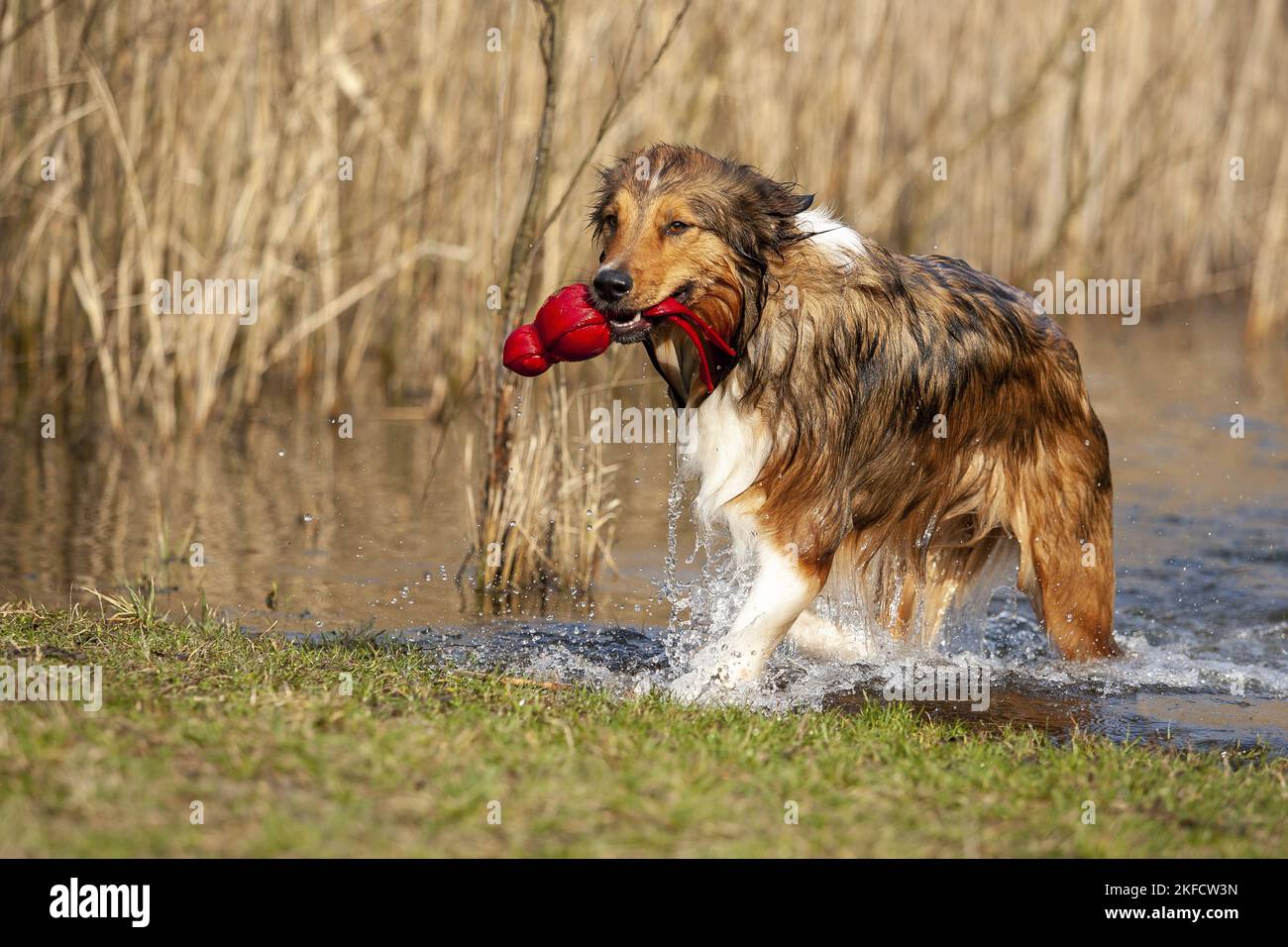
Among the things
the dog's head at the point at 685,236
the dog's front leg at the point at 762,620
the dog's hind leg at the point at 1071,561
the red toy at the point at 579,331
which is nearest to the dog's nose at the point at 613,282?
the dog's head at the point at 685,236

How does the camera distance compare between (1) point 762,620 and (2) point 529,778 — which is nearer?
(2) point 529,778

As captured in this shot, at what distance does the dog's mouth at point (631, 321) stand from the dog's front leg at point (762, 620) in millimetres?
868

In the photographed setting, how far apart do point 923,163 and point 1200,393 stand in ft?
9.56

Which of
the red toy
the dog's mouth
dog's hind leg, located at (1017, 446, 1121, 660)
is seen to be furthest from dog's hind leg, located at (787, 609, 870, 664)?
the dog's mouth

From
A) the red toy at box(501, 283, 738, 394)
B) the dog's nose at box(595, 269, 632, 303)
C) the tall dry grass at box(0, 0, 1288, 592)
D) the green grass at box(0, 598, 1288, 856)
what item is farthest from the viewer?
the tall dry grass at box(0, 0, 1288, 592)

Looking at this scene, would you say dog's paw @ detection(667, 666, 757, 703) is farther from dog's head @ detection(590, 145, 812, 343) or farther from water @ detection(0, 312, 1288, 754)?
dog's head @ detection(590, 145, 812, 343)

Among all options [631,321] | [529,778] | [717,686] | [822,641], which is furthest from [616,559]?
[529,778]

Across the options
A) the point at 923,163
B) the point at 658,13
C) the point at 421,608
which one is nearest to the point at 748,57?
the point at 658,13

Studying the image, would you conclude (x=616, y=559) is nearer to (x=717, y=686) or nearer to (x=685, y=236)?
(x=717, y=686)

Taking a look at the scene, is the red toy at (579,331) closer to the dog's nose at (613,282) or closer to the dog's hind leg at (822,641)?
the dog's nose at (613,282)

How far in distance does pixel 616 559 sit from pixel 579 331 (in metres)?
2.80

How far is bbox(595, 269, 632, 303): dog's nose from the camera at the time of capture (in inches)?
185

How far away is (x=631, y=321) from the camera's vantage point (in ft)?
15.9
